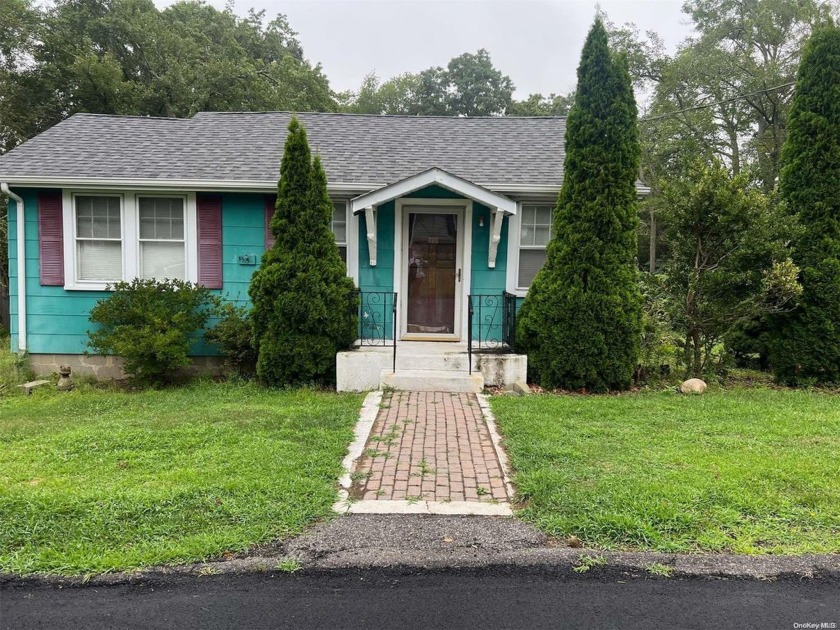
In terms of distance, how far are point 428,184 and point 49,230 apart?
19.0 ft

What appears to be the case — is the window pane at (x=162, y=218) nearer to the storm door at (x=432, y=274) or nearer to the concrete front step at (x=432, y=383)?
the storm door at (x=432, y=274)

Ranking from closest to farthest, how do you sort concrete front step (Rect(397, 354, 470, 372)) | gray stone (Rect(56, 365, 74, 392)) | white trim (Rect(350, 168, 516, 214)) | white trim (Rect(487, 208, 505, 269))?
1. concrete front step (Rect(397, 354, 470, 372))
2. white trim (Rect(350, 168, 516, 214))
3. gray stone (Rect(56, 365, 74, 392))
4. white trim (Rect(487, 208, 505, 269))

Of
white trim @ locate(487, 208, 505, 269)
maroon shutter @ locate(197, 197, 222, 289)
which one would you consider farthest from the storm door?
maroon shutter @ locate(197, 197, 222, 289)

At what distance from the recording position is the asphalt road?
239cm

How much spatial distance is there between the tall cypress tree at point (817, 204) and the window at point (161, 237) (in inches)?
356

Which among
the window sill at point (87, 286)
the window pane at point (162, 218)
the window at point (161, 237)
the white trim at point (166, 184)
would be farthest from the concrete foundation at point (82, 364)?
the white trim at point (166, 184)

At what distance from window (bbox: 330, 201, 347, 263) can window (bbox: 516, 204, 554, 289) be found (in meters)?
2.81

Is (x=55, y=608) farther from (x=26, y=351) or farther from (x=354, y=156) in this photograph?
(x=354, y=156)

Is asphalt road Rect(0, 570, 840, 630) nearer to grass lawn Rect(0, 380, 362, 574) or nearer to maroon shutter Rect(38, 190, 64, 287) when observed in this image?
grass lawn Rect(0, 380, 362, 574)

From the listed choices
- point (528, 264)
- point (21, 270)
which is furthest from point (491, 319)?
point (21, 270)

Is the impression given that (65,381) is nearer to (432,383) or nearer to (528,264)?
(432,383)

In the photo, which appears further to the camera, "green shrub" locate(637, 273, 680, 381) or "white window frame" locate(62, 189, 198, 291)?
"white window frame" locate(62, 189, 198, 291)

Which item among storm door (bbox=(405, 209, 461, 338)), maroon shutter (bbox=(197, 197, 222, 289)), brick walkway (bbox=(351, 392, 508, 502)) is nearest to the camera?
brick walkway (bbox=(351, 392, 508, 502))

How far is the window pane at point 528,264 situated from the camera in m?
8.34
